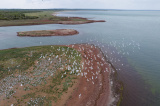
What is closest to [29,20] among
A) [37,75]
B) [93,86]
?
[37,75]

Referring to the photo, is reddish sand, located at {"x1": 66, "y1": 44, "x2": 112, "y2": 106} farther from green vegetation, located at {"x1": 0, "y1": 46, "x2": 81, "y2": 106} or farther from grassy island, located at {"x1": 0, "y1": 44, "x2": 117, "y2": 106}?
green vegetation, located at {"x1": 0, "y1": 46, "x2": 81, "y2": 106}

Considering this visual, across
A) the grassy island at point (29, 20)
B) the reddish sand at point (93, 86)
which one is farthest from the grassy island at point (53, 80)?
the grassy island at point (29, 20)

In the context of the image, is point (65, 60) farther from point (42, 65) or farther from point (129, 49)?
point (129, 49)

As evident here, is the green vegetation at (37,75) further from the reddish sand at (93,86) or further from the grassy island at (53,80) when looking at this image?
the reddish sand at (93,86)

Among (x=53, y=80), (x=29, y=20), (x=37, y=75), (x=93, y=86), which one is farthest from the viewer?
(x=29, y=20)

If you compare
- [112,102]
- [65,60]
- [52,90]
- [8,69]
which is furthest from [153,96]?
[8,69]

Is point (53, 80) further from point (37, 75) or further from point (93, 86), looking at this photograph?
point (93, 86)
